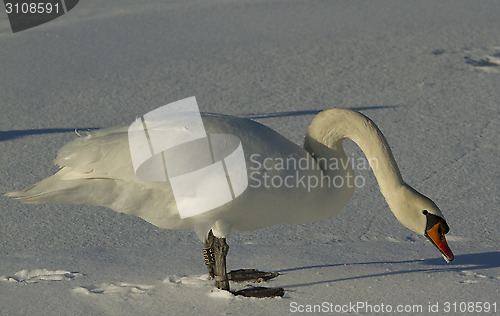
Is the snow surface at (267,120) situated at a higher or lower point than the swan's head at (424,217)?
lower

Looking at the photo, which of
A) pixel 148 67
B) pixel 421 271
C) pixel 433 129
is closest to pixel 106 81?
pixel 148 67

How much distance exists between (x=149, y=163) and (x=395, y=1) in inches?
240

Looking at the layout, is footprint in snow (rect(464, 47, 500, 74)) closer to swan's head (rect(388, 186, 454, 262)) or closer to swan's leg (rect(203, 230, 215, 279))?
swan's head (rect(388, 186, 454, 262))

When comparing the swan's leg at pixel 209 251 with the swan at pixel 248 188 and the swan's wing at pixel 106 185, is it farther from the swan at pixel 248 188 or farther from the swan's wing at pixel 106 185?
the swan's wing at pixel 106 185

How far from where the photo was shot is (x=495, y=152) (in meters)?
5.21

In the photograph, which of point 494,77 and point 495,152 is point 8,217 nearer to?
point 495,152

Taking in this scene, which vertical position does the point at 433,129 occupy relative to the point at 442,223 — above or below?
below
